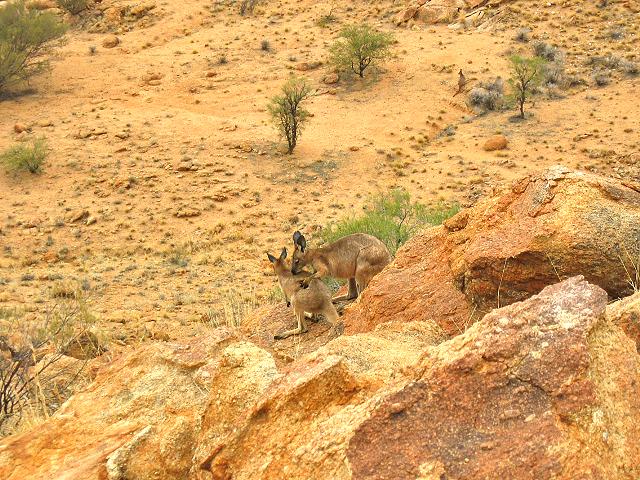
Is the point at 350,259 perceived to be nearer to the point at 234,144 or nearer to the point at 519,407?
the point at 519,407

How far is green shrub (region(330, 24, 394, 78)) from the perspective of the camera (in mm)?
33031

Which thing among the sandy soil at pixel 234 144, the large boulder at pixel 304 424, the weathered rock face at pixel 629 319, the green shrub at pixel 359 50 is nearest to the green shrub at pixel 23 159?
the sandy soil at pixel 234 144

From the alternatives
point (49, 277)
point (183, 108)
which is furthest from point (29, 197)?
point (183, 108)

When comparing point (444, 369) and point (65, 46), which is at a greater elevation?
point (444, 369)

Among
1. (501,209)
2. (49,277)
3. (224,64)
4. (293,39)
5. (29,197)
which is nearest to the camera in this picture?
(501,209)

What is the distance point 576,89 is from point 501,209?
27.1 meters

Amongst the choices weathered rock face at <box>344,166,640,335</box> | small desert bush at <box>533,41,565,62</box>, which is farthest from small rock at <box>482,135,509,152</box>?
weathered rock face at <box>344,166,640,335</box>

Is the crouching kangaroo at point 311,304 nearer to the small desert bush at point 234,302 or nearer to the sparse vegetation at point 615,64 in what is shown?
the small desert bush at point 234,302

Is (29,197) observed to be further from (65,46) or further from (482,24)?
(482,24)

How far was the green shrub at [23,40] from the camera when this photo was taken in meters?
32.9

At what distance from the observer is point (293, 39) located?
38625 millimetres

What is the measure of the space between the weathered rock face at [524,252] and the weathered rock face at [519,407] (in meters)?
2.26

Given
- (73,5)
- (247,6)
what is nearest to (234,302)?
(247,6)

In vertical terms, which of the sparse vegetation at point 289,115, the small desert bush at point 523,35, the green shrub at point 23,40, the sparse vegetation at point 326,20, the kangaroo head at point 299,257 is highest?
the kangaroo head at point 299,257
